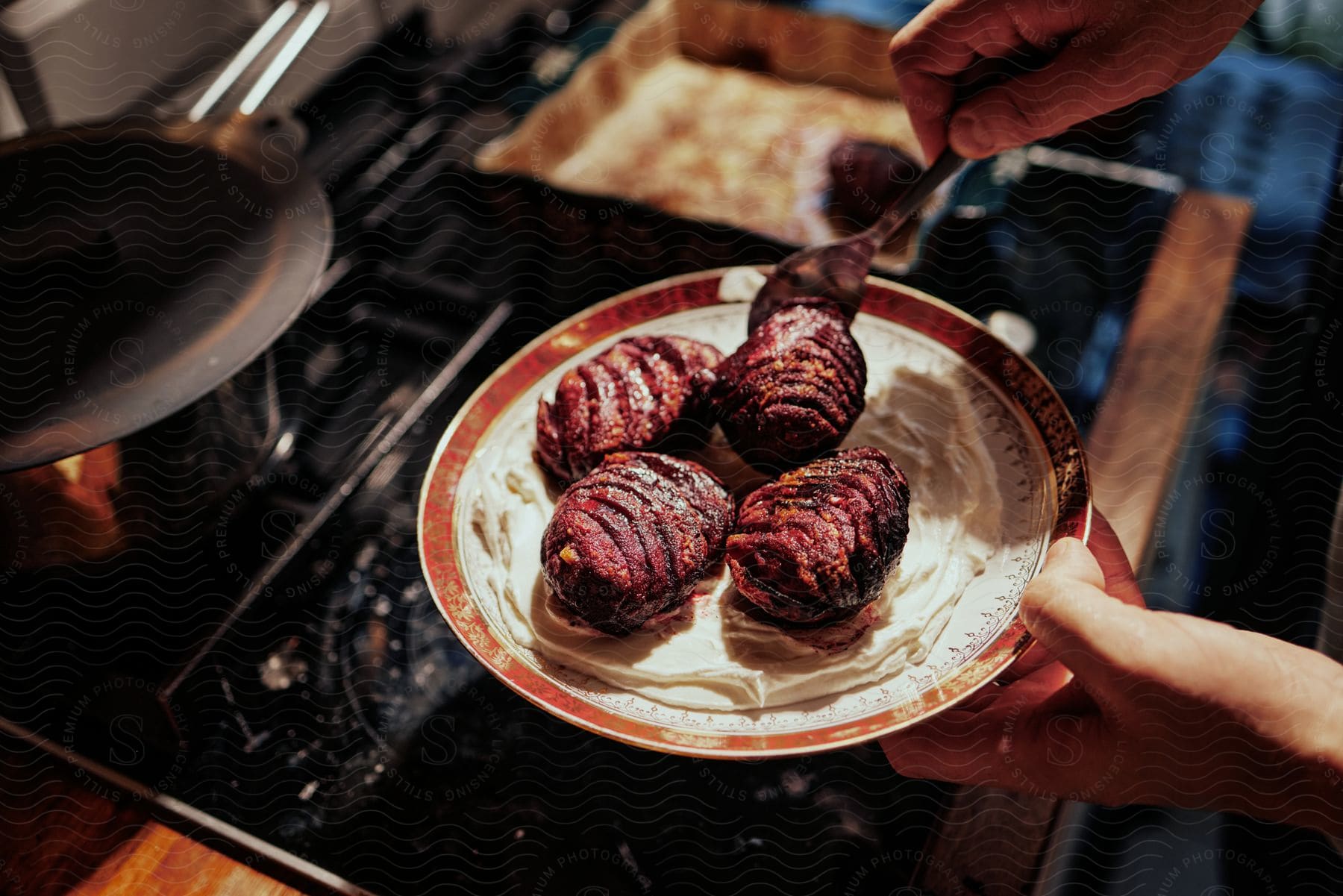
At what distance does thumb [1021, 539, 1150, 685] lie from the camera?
3.13ft

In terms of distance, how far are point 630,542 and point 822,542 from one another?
19 centimetres

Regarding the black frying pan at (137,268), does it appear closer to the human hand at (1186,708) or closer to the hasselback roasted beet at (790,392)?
the hasselback roasted beet at (790,392)

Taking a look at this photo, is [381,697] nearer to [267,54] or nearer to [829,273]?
[829,273]

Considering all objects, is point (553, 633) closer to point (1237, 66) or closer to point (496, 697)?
point (496, 697)

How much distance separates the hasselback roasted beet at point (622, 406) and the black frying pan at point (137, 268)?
368 mm

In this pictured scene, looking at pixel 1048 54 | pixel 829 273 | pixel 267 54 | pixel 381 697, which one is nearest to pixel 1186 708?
pixel 829 273

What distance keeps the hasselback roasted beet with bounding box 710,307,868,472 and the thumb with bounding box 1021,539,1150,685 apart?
289mm

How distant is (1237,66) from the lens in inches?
86.0

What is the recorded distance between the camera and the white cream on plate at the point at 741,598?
3.24 feet

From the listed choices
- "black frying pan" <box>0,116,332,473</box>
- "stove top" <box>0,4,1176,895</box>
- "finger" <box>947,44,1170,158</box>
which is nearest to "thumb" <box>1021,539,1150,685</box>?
"stove top" <box>0,4,1176,895</box>

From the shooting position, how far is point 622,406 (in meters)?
1.16

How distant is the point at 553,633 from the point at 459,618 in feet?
0.33

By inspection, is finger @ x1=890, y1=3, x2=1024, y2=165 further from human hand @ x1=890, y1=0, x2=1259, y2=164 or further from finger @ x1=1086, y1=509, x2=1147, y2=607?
finger @ x1=1086, y1=509, x2=1147, y2=607

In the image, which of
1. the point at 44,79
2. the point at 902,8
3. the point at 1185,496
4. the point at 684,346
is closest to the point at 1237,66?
the point at 902,8
